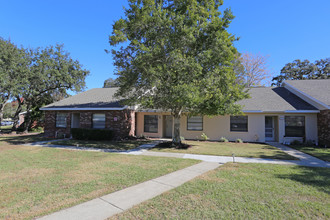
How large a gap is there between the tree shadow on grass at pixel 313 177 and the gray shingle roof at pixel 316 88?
26.8ft

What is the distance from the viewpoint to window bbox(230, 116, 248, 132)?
48.6 ft

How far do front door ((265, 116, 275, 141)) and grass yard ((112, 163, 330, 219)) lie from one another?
940 centimetres

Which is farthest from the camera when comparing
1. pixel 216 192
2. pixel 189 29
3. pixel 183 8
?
pixel 183 8

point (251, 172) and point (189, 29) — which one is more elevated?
point (189, 29)

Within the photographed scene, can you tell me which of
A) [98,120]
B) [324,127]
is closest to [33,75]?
[98,120]

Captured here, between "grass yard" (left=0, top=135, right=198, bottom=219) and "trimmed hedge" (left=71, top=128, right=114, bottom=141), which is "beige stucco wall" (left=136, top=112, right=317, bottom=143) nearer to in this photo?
"trimmed hedge" (left=71, top=128, right=114, bottom=141)

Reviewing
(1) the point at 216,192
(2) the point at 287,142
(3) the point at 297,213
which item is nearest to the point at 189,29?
(1) the point at 216,192

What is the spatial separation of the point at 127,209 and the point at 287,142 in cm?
1433

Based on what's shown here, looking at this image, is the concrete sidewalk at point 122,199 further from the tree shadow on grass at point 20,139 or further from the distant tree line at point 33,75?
the distant tree line at point 33,75

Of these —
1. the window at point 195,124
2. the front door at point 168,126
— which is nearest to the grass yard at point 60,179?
the window at point 195,124

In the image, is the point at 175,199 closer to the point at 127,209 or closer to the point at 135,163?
the point at 127,209

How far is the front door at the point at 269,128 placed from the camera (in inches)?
593

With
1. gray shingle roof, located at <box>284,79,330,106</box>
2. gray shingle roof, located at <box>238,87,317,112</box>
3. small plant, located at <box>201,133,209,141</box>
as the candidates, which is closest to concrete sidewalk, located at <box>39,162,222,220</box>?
small plant, located at <box>201,133,209,141</box>

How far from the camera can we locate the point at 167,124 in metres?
17.5
